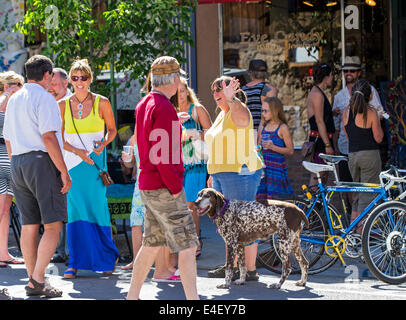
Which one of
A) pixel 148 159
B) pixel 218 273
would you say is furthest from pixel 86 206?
pixel 148 159

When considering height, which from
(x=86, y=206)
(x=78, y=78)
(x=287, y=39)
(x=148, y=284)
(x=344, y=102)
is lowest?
(x=148, y=284)

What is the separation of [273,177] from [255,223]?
4.46 ft

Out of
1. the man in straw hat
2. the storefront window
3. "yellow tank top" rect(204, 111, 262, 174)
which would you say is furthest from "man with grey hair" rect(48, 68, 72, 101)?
the storefront window

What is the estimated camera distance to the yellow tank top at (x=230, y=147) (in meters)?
7.11

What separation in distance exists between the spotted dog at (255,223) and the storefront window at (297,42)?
517cm

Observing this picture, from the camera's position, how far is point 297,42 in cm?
1204

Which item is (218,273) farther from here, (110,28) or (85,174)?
(110,28)

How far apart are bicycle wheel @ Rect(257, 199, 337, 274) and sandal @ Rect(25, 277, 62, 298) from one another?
212cm

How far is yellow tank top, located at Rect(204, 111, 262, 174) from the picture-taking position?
7105mm

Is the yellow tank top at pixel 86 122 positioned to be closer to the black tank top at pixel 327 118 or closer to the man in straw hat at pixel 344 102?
the black tank top at pixel 327 118

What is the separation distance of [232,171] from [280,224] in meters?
0.67

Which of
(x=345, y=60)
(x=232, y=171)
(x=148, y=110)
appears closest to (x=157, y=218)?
(x=148, y=110)

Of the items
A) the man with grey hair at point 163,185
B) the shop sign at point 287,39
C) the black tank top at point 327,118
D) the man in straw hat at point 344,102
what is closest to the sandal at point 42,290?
the man with grey hair at point 163,185

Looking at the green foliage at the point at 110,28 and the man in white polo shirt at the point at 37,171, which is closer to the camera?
the man in white polo shirt at the point at 37,171
